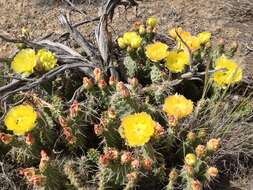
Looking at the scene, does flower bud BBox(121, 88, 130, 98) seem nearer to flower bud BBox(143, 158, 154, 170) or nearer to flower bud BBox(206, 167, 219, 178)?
flower bud BBox(143, 158, 154, 170)

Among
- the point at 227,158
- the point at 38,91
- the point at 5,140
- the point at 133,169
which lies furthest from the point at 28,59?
the point at 227,158

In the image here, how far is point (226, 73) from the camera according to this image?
124 inches

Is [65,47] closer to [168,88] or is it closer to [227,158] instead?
[168,88]

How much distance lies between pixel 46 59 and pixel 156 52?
27.5 inches

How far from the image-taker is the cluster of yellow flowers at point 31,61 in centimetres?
318

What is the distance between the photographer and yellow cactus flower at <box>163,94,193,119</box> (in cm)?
282

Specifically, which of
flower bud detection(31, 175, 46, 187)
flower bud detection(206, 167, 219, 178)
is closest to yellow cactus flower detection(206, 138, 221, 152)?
flower bud detection(206, 167, 219, 178)

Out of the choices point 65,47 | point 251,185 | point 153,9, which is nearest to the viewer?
point 251,185

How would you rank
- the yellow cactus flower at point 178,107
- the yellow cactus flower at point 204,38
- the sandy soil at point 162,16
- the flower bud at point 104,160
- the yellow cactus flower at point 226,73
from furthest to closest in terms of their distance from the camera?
the sandy soil at point 162,16
the yellow cactus flower at point 204,38
the yellow cactus flower at point 226,73
the yellow cactus flower at point 178,107
the flower bud at point 104,160

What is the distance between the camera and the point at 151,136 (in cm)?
272

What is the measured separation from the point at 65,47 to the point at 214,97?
1.06 meters

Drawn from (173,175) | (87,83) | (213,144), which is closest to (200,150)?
(213,144)

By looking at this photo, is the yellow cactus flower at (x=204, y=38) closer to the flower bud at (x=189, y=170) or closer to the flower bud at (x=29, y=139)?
the flower bud at (x=189, y=170)

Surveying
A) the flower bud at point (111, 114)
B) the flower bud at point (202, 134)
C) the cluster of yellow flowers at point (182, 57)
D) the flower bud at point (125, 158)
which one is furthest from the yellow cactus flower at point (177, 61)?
the flower bud at point (125, 158)
